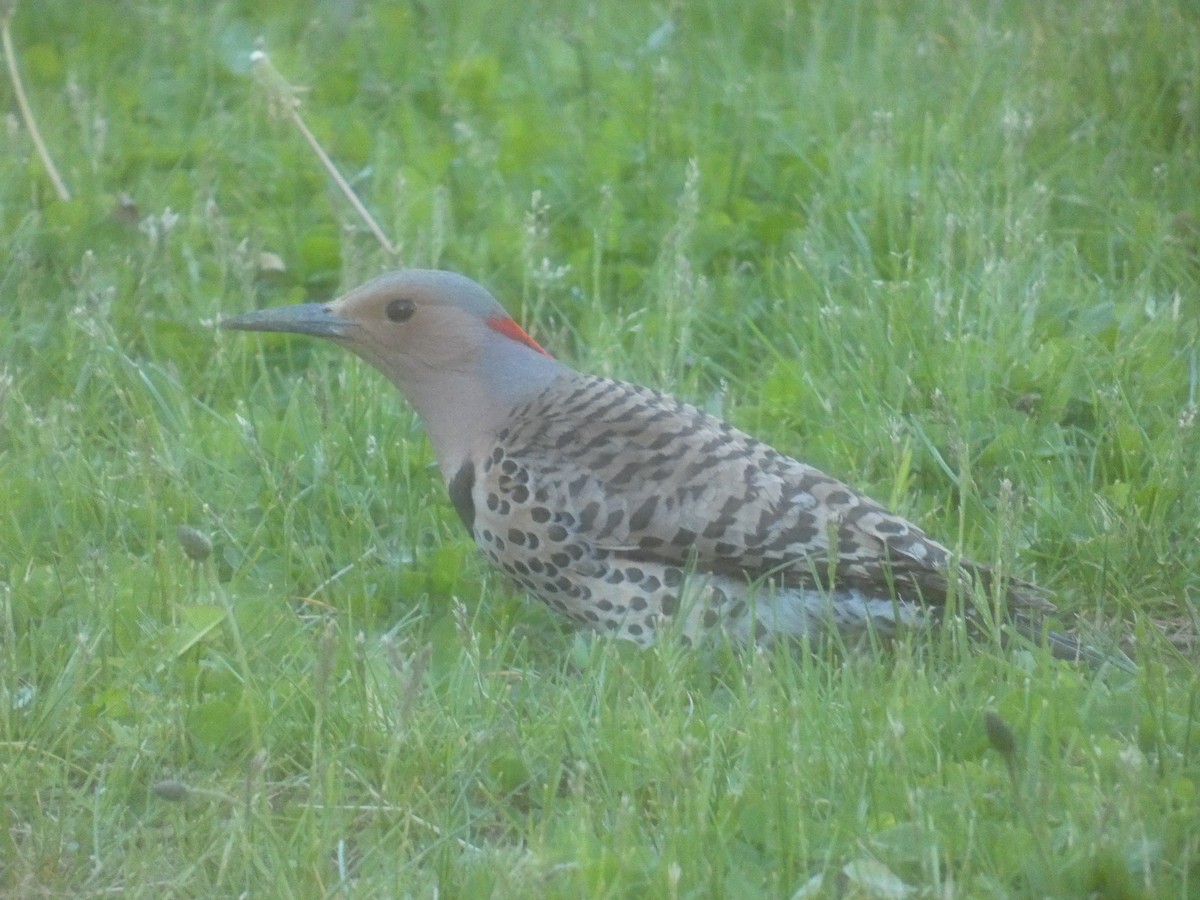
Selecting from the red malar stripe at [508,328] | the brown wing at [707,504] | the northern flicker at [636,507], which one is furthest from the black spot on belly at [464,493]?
the red malar stripe at [508,328]

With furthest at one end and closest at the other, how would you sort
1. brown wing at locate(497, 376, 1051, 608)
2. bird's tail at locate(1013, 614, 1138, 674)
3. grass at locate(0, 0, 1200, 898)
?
1. brown wing at locate(497, 376, 1051, 608)
2. bird's tail at locate(1013, 614, 1138, 674)
3. grass at locate(0, 0, 1200, 898)

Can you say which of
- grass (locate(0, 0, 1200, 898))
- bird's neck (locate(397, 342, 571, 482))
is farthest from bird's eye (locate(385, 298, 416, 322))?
grass (locate(0, 0, 1200, 898))

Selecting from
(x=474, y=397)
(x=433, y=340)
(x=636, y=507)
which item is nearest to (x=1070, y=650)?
(x=636, y=507)

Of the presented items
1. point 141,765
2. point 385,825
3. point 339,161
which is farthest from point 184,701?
point 339,161

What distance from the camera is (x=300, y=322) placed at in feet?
15.5

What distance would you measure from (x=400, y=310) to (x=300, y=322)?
26 cm

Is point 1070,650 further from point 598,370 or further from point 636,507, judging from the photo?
point 598,370

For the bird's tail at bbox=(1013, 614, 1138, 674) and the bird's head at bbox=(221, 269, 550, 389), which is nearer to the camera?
the bird's tail at bbox=(1013, 614, 1138, 674)

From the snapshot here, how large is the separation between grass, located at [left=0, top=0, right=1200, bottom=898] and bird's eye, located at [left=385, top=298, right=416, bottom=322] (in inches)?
14.8

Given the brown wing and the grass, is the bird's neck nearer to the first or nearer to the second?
the brown wing

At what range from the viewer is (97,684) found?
13.0ft

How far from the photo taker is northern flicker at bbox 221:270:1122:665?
13.8 ft

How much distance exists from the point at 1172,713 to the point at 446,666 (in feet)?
5.24

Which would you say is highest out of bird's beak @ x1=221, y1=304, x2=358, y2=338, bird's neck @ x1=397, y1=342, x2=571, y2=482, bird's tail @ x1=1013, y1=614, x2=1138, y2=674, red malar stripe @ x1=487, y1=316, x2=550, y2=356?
bird's beak @ x1=221, y1=304, x2=358, y2=338
